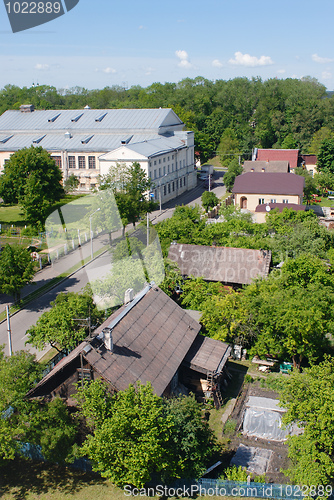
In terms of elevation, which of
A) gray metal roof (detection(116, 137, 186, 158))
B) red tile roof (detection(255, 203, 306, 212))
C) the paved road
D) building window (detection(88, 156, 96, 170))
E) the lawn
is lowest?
the paved road

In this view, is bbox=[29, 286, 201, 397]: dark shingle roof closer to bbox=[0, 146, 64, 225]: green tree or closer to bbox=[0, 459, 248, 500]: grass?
bbox=[0, 459, 248, 500]: grass

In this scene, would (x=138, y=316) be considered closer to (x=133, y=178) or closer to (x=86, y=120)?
(x=133, y=178)

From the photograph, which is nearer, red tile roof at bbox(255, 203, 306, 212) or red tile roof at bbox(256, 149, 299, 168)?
red tile roof at bbox(255, 203, 306, 212)

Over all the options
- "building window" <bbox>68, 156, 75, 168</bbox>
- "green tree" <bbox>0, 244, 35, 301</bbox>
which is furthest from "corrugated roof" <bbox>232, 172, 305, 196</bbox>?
"green tree" <bbox>0, 244, 35, 301</bbox>

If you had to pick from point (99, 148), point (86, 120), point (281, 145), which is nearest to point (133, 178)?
point (99, 148)

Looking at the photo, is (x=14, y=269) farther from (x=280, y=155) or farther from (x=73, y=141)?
(x=280, y=155)

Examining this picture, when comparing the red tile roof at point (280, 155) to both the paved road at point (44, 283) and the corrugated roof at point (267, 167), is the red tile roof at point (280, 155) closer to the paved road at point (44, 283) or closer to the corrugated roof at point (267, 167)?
the corrugated roof at point (267, 167)

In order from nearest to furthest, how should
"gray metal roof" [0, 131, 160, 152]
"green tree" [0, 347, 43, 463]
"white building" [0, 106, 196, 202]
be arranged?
"green tree" [0, 347, 43, 463]
"white building" [0, 106, 196, 202]
"gray metal roof" [0, 131, 160, 152]
